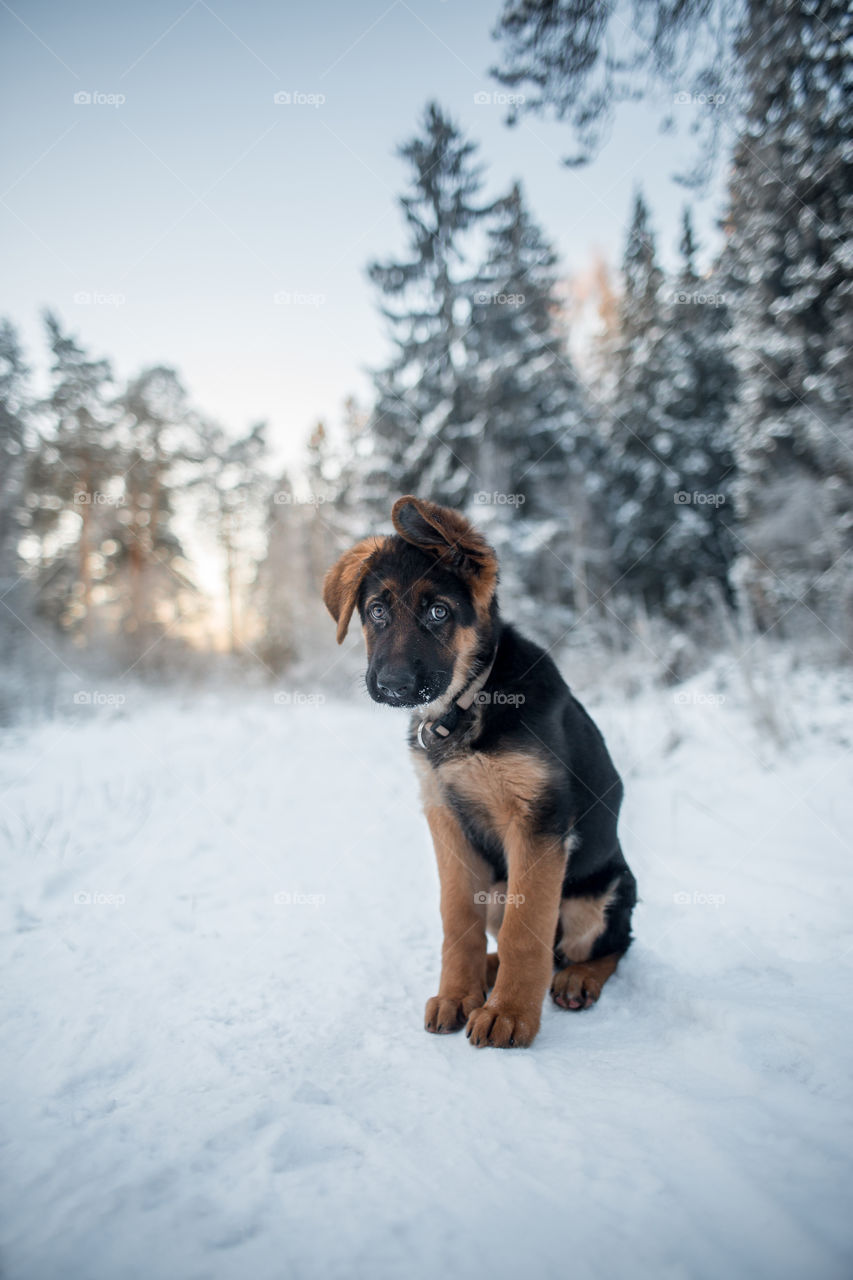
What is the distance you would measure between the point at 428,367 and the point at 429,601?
1580 centimetres

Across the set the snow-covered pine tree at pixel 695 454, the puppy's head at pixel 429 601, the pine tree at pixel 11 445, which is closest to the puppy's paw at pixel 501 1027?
the puppy's head at pixel 429 601

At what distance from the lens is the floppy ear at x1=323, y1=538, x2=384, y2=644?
3336 mm

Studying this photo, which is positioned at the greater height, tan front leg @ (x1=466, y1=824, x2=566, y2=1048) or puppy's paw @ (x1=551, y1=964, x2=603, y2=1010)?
tan front leg @ (x1=466, y1=824, x2=566, y2=1048)

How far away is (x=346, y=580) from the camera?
342 cm

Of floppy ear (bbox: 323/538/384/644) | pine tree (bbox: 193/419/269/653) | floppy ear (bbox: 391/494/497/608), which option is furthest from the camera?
pine tree (bbox: 193/419/269/653)

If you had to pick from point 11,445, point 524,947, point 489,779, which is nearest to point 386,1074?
point 524,947

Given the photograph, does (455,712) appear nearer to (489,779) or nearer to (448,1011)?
(489,779)

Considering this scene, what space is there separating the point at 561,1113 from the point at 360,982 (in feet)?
4.27

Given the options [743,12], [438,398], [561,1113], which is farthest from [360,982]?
[438,398]

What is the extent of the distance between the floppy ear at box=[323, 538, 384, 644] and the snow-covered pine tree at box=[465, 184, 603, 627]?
10.7m

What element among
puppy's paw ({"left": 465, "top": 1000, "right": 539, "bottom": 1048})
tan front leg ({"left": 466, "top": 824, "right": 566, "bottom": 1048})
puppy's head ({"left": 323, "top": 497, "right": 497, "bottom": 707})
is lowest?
puppy's paw ({"left": 465, "top": 1000, "right": 539, "bottom": 1048})

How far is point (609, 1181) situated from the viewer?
5.34 feet

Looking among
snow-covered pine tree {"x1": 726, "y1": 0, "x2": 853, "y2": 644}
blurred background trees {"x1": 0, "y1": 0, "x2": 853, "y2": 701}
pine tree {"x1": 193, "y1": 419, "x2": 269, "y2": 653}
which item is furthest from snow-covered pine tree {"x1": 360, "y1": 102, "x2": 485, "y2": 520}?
pine tree {"x1": 193, "y1": 419, "x2": 269, "y2": 653}

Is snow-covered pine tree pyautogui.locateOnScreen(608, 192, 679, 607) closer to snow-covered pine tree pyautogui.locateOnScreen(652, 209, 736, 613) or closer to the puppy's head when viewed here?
snow-covered pine tree pyautogui.locateOnScreen(652, 209, 736, 613)
